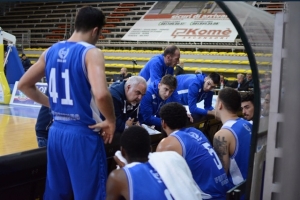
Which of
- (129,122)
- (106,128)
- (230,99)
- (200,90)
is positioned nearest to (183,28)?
(200,90)

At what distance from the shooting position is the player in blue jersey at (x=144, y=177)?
2.20 m

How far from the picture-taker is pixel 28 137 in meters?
7.23

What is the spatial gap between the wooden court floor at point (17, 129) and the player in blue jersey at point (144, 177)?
3845 millimetres

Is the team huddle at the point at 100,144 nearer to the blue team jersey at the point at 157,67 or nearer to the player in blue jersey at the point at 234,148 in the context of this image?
the player in blue jersey at the point at 234,148

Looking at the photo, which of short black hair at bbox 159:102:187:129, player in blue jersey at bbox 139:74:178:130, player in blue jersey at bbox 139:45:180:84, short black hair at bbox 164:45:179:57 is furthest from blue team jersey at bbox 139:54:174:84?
short black hair at bbox 159:102:187:129

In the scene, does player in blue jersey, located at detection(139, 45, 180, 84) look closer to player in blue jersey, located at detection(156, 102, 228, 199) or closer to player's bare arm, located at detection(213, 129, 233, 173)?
player's bare arm, located at detection(213, 129, 233, 173)

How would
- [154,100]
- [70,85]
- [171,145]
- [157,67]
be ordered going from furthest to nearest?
[157,67]
[154,100]
[171,145]
[70,85]

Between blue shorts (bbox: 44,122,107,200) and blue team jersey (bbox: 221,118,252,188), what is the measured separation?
1.04m

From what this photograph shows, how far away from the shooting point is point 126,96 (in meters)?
3.79

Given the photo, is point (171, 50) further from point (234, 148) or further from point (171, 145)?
point (171, 145)

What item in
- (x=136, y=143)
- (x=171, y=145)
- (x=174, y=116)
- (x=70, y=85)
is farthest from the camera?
(x=174, y=116)

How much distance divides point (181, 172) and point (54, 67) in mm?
1057

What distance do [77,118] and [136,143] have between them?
20.7 inches

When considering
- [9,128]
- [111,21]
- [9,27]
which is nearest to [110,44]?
[111,21]
